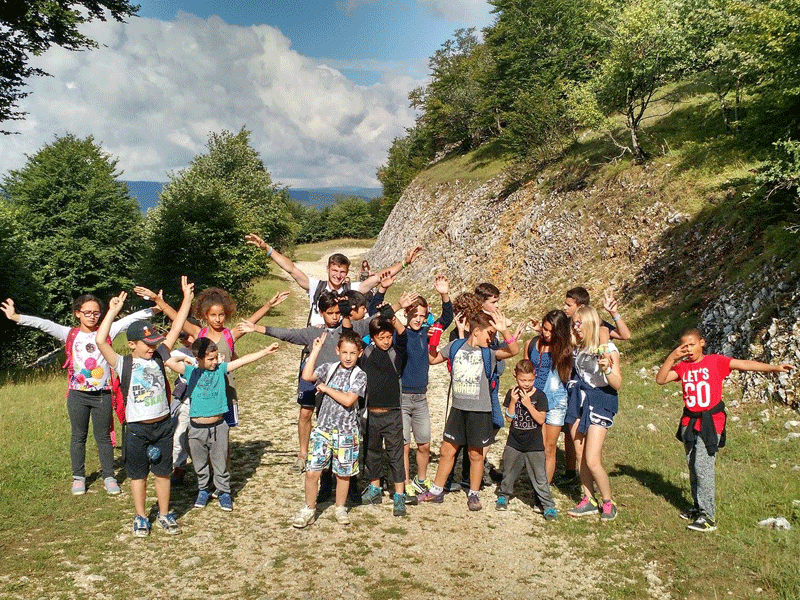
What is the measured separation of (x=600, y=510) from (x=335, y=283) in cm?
434

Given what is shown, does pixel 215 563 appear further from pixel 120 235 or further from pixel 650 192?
pixel 120 235

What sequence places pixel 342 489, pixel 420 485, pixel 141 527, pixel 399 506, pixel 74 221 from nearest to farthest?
pixel 141 527 → pixel 342 489 → pixel 399 506 → pixel 420 485 → pixel 74 221

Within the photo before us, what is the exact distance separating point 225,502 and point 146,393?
168 cm

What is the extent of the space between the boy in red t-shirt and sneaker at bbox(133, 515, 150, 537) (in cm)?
583

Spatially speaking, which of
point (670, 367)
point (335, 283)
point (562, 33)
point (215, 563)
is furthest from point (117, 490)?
point (562, 33)

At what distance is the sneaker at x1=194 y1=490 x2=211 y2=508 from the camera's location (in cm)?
681

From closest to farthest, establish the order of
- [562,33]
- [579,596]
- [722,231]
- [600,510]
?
[579,596]
[600,510]
[722,231]
[562,33]

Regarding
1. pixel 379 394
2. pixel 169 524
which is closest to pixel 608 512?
pixel 379 394

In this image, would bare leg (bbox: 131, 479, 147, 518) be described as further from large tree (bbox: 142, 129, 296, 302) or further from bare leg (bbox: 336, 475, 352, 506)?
large tree (bbox: 142, 129, 296, 302)

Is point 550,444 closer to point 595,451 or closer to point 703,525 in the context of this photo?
point 595,451

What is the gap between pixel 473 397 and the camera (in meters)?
6.79

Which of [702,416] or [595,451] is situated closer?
[702,416]

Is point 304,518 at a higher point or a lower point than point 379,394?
lower

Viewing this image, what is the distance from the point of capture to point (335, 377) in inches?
256
